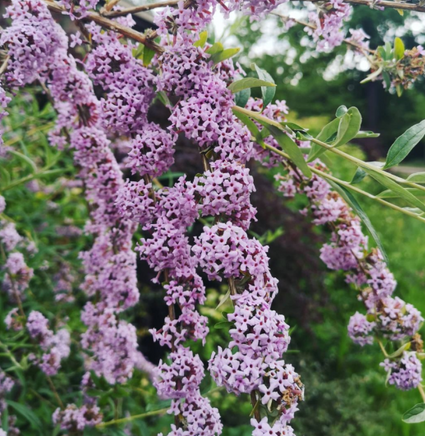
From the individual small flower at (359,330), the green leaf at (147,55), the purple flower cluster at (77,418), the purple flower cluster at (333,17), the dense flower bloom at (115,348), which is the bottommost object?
the purple flower cluster at (77,418)

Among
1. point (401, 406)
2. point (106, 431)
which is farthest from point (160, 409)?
point (401, 406)

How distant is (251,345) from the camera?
0.77 metres

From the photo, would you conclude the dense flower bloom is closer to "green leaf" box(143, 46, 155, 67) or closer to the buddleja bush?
the buddleja bush

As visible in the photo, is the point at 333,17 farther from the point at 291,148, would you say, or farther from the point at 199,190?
the point at 199,190

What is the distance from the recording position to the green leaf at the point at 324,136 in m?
1.01

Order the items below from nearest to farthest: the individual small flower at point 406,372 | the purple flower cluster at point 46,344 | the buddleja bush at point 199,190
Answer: the buddleja bush at point 199,190 < the individual small flower at point 406,372 < the purple flower cluster at point 46,344

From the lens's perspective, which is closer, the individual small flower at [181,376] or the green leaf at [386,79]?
→ the individual small flower at [181,376]

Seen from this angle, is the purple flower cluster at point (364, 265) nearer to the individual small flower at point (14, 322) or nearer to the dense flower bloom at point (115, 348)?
the dense flower bloom at point (115, 348)

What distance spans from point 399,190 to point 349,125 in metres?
0.16

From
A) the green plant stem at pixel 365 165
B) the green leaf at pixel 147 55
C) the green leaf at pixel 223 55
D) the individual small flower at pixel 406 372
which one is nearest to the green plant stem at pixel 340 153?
A: the green plant stem at pixel 365 165

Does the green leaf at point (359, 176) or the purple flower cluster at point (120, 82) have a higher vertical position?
the purple flower cluster at point (120, 82)

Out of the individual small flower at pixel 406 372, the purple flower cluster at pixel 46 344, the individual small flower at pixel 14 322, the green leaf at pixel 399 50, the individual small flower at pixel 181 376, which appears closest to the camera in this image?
the individual small flower at pixel 181 376

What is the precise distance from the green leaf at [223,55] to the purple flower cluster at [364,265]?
1.24 feet

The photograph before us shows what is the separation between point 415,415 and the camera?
0.97 metres
